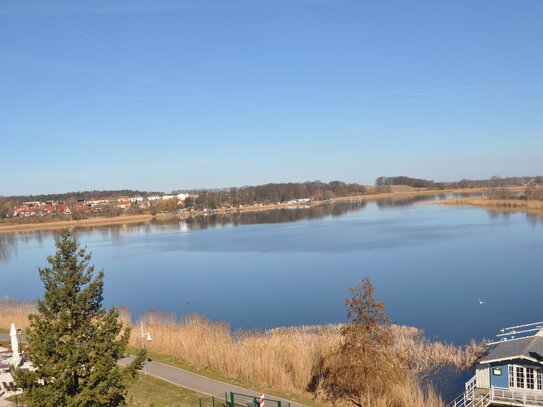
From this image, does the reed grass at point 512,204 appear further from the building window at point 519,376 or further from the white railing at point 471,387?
the building window at point 519,376

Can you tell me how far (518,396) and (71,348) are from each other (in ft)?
47.0

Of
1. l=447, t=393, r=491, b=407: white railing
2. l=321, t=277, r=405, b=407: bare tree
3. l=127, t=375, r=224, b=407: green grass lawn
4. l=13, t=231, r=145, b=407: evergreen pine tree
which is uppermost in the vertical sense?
l=13, t=231, r=145, b=407: evergreen pine tree

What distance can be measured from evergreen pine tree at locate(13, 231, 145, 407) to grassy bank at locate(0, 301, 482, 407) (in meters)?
8.14

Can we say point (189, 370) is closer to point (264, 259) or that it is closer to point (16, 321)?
point (16, 321)

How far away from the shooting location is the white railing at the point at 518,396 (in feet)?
55.1

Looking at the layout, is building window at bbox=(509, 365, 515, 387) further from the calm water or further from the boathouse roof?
the calm water

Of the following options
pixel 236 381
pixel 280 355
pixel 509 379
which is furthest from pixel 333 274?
pixel 509 379

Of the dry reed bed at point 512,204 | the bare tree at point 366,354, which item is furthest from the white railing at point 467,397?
the dry reed bed at point 512,204

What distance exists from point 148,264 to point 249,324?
28.3 m

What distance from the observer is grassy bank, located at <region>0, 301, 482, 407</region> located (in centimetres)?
1781

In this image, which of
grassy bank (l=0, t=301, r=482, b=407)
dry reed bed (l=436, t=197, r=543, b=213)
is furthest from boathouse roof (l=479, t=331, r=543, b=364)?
dry reed bed (l=436, t=197, r=543, b=213)

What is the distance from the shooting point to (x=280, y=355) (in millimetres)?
19891

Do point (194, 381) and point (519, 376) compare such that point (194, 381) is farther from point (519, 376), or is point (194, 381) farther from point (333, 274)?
point (333, 274)

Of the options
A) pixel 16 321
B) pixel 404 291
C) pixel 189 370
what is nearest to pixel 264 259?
pixel 404 291
